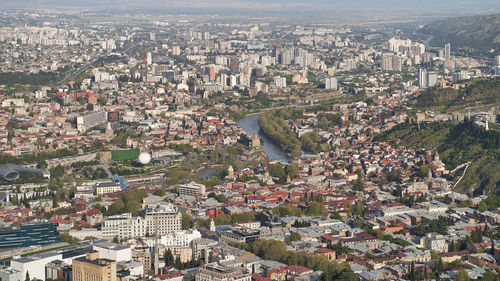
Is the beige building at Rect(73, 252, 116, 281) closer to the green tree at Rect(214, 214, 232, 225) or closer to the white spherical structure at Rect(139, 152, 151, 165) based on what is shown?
the green tree at Rect(214, 214, 232, 225)

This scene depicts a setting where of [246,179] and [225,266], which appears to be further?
[246,179]

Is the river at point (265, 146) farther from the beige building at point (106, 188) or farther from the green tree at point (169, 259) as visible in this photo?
the green tree at point (169, 259)

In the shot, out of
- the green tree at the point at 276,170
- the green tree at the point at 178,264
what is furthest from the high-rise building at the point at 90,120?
the green tree at the point at 178,264

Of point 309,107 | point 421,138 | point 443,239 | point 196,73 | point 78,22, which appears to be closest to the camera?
point 443,239

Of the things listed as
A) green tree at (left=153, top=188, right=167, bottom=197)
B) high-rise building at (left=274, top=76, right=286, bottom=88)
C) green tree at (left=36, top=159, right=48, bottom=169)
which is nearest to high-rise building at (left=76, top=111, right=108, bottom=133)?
green tree at (left=36, top=159, right=48, bottom=169)

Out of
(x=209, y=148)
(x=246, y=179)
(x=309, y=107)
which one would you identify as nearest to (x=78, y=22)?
(x=309, y=107)

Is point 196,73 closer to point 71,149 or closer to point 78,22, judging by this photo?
point 71,149

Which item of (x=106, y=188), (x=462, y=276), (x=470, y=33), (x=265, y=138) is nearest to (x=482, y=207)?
(x=462, y=276)
